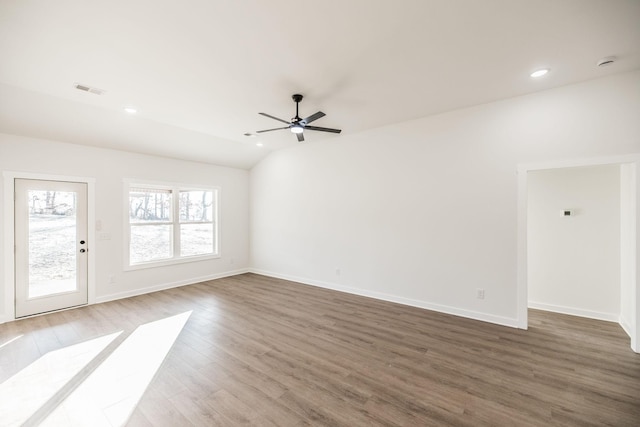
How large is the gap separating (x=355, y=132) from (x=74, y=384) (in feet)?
16.7

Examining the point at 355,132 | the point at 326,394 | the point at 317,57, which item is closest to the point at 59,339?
the point at 326,394

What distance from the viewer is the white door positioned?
13.0 ft

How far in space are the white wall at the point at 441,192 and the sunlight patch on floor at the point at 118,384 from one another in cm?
323

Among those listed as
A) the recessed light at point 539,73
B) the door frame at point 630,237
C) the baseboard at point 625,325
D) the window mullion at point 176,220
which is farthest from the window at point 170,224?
the baseboard at point 625,325

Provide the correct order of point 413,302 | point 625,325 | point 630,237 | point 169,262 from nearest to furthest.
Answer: point 630,237 < point 625,325 < point 413,302 < point 169,262

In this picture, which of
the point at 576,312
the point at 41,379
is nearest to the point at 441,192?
the point at 576,312

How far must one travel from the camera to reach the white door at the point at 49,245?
3951mm

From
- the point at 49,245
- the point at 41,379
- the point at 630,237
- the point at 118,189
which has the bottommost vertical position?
the point at 41,379

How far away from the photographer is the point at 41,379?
2479mm

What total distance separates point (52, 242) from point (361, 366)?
5139 mm

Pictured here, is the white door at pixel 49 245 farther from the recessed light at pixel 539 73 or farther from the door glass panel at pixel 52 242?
the recessed light at pixel 539 73

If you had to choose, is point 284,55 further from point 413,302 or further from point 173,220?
point 173,220

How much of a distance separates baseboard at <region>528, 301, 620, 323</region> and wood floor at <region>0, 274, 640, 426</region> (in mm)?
180

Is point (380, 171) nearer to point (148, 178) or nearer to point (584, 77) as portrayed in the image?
point (584, 77)
